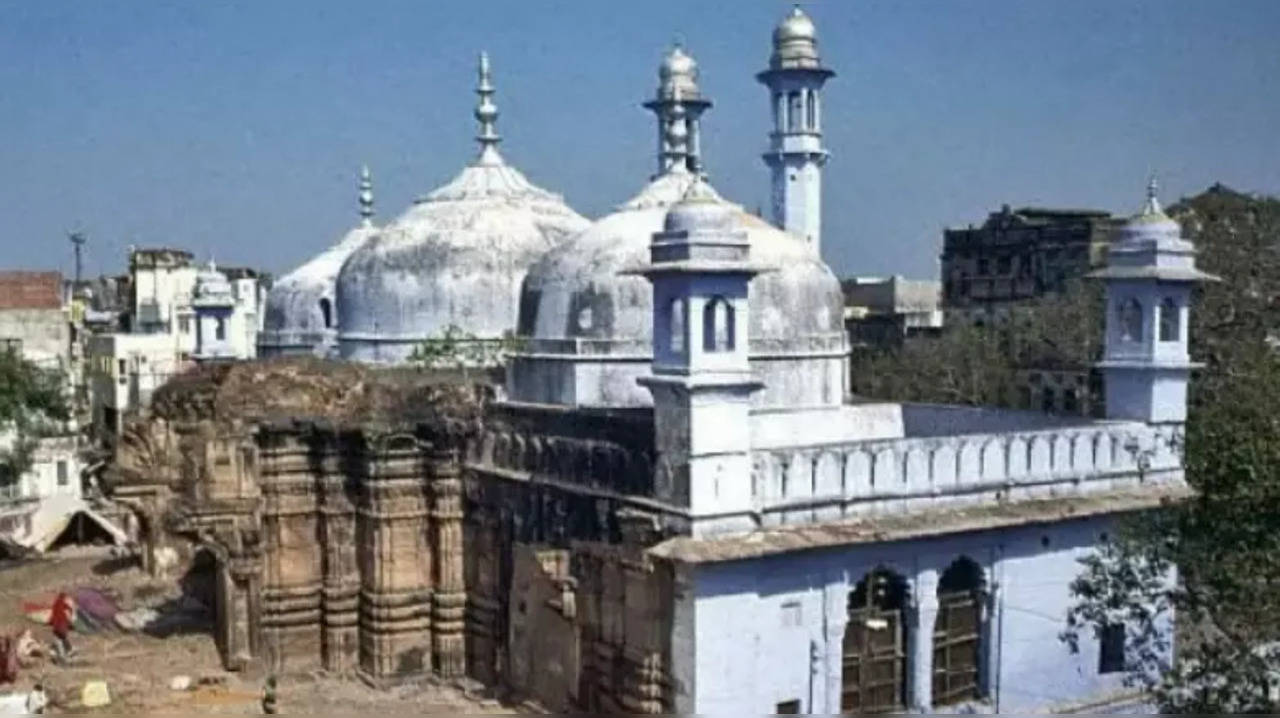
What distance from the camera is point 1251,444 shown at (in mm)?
9891

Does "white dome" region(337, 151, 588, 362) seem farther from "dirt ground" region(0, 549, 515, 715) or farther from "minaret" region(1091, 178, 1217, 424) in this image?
"minaret" region(1091, 178, 1217, 424)

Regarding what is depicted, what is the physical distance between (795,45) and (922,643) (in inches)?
588

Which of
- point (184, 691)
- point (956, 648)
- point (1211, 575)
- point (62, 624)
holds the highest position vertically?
point (1211, 575)

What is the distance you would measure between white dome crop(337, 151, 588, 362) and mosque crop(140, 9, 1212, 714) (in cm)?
321

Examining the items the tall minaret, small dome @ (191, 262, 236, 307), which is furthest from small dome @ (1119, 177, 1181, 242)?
small dome @ (191, 262, 236, 307)

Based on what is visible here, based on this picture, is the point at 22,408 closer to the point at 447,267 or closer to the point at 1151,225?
the point at 447,267

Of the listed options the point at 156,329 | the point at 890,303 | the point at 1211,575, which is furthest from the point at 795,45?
the point at 890,303

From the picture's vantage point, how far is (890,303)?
5603 centimetres

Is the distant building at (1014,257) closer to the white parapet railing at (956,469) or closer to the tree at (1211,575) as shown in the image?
the tree at (1211,575)

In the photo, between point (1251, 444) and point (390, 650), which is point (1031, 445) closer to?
point (1251, 444)

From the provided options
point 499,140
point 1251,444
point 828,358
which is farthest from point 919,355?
point 1251,444

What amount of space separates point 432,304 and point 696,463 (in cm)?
976

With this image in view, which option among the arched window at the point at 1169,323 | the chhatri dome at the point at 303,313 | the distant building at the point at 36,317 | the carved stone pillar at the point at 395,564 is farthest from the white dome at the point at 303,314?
the arched window at the point at 1169,323

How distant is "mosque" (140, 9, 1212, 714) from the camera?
11.8m
